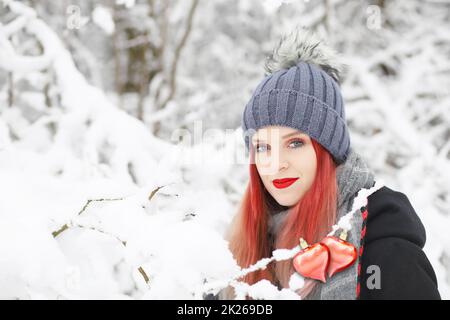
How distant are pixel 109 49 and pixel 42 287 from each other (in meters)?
5.78

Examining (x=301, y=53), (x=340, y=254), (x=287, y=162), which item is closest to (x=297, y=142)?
(x=287, y=162)

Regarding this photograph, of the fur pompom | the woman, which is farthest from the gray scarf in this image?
the fur pompom

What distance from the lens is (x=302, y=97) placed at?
1.70m

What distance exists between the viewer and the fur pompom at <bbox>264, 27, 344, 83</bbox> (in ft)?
6.06

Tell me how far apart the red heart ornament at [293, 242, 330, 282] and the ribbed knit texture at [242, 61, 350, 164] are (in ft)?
1.82

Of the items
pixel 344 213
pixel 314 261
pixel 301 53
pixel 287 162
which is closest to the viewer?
A: pixel 314 261

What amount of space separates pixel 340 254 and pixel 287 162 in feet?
1.54

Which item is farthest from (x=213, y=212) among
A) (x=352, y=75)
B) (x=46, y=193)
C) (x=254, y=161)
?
(x=352, y=75)

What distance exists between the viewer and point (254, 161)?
182 centimetres

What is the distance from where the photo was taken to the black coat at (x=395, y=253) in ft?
4.03

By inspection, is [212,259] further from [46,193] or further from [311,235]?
[311,235]

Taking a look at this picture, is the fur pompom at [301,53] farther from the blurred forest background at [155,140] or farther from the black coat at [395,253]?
the black coat at [395,253]

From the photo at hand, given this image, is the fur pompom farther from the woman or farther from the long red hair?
the long red hair

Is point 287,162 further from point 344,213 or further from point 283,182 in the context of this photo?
point 344,213
